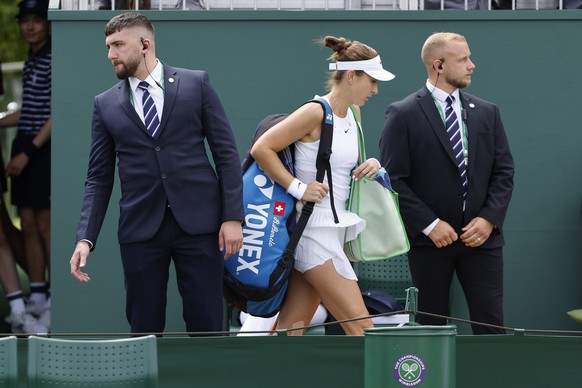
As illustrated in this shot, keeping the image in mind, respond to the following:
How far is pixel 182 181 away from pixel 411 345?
1.74m

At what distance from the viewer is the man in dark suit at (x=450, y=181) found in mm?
7562

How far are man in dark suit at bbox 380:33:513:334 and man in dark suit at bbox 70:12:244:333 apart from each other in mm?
1198

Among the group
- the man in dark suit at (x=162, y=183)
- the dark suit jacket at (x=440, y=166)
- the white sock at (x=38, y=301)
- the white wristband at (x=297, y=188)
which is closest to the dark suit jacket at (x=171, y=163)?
the man in dark suit at (x=162, y=183)

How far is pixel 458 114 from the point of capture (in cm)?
770

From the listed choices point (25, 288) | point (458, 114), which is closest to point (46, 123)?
point (25, 288)

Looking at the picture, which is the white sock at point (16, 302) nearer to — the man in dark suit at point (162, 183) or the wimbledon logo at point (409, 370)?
the man in dark suit at point (162, 183)

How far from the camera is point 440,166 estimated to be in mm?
7660

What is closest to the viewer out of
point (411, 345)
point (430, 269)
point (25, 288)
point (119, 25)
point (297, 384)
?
point (411, 345)

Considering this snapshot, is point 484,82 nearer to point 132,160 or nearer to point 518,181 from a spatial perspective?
point 518,181

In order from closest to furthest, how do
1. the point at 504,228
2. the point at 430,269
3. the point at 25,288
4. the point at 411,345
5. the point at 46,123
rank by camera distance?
the point at 411,345 → the point at 430,269 → the point at 504,228 → the point at 46,123 → the point at 25,288

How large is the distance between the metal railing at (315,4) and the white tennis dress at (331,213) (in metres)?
2.21

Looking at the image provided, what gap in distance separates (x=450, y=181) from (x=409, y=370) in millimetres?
2111

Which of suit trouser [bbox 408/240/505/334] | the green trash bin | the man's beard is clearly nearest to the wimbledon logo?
the green trash bin

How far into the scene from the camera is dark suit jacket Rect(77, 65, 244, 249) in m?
6.88
